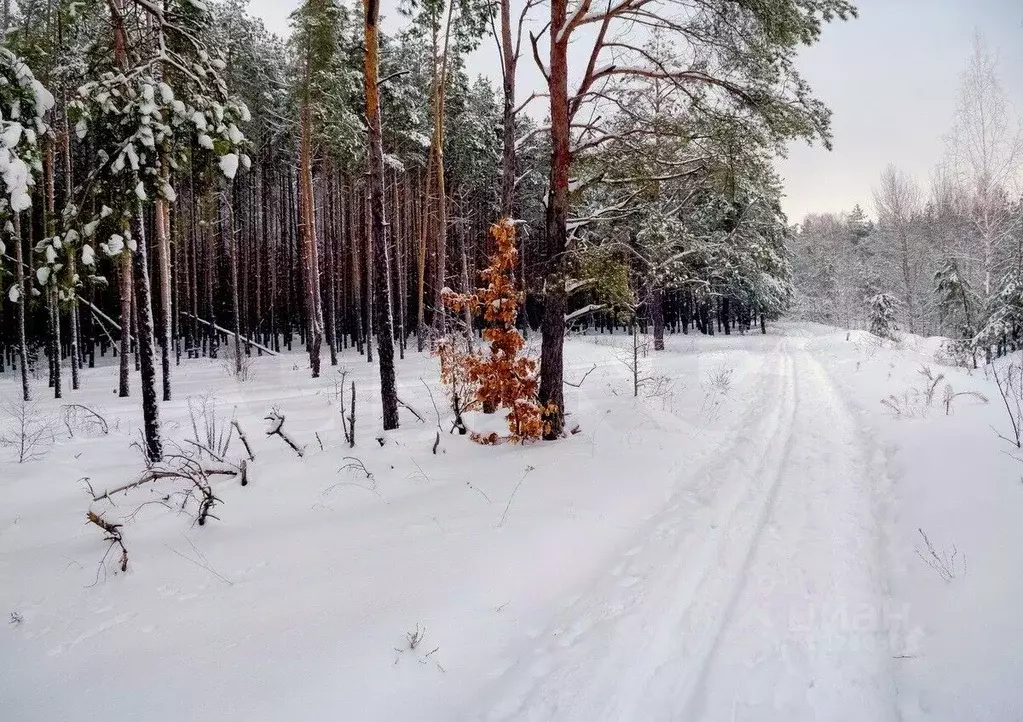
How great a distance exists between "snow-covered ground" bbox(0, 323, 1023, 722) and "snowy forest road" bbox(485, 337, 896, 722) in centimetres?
2

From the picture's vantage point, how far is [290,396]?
13.2 metres

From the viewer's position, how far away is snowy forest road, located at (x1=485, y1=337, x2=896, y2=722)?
2.90 meters

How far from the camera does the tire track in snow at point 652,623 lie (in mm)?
2922

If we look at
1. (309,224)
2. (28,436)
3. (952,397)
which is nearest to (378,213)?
(28,436)

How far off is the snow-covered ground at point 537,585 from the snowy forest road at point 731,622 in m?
0.02

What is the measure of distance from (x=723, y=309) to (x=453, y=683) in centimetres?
3972

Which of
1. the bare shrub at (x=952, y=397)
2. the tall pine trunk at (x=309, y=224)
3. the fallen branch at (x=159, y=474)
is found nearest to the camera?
the fallen branch at (x=159, y=474)

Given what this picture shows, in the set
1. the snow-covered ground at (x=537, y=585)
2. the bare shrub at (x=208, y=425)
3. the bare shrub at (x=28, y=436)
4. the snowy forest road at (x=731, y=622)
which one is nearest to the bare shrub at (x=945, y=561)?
the snow-covered ground at (x=537, y=585)

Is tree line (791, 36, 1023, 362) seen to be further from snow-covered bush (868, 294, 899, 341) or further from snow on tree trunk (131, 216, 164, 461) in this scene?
snow on tree trunk (131, 216, 164, 461)

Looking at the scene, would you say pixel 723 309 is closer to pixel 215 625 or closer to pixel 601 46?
pixel 601 46

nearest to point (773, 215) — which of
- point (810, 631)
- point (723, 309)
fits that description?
point (723, 309)

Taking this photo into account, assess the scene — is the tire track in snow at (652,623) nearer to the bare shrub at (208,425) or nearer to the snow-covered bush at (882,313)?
the bare shrub at (208,425)

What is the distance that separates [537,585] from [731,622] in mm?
1484

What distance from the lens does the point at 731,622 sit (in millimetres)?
3529
